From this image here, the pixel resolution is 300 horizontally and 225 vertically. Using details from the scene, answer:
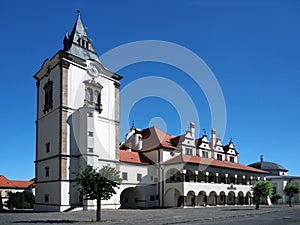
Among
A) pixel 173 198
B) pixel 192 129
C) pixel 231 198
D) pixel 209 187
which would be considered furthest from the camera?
pixel 192 129

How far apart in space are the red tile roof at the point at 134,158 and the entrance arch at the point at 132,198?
404 cm

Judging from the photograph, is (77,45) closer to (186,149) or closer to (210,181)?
(186,149)

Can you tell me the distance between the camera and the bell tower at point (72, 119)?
41344mm

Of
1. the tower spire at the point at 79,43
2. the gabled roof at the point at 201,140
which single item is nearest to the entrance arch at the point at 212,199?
the gabled roof at the point at 201,140

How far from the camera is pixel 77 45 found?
47.1 metres

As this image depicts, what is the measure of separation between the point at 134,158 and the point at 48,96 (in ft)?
50.5

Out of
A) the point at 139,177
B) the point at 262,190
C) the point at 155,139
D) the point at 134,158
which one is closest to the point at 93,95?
the point at 134,158

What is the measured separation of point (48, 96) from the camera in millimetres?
45656

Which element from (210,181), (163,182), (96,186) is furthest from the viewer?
(210,181)

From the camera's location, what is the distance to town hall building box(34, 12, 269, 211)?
42.0m

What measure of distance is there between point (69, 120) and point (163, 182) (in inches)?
684

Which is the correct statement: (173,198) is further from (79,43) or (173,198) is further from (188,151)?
(79,43)

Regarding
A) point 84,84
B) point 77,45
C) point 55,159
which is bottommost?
point 55,159

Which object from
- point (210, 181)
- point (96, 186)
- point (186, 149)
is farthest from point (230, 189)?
point (96, 186)
